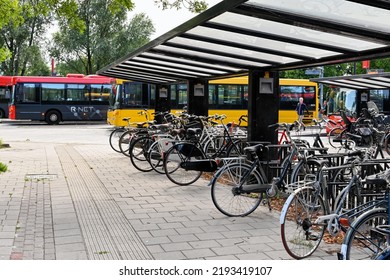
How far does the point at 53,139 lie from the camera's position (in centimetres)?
1870

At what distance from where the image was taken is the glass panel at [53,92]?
2670cm

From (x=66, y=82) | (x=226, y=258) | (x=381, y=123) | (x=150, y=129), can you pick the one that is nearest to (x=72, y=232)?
(x=226, y=258)

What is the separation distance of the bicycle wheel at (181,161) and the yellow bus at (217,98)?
44.2ft

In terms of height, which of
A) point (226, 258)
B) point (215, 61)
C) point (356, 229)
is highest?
point (215, 61)

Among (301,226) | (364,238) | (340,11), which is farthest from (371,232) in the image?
(340,11)

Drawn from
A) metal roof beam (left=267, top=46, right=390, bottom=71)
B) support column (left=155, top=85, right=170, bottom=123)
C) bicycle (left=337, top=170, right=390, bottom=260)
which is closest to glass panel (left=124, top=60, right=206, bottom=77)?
metal roof beam (left=267, top=46, right=390, bottom=71)

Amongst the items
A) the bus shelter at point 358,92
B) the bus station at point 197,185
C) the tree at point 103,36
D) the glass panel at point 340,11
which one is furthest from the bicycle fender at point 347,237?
the tree at point 103,36

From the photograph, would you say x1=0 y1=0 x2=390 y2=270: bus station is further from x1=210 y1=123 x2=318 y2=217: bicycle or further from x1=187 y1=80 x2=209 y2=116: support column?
x1=187 y1=80 x2=209 y2=116: support column

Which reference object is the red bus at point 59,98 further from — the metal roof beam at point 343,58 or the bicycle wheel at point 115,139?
the metal roof beam at point 343,58

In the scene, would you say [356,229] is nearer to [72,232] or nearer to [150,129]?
[72,232]

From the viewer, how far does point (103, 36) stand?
1485 inches

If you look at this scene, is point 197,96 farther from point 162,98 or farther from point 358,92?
point 358,92

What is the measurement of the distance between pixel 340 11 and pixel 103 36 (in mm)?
34655

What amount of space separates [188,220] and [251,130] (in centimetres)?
286
